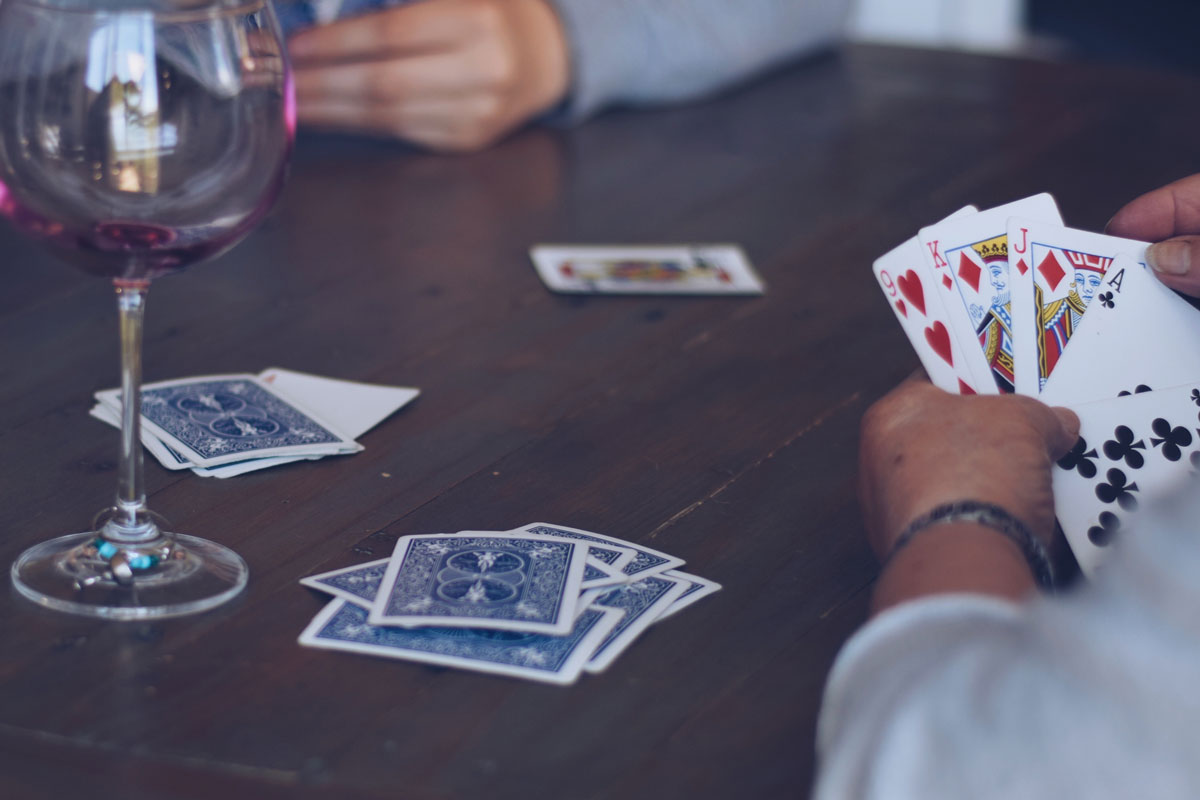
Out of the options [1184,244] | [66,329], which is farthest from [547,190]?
[1184,244]

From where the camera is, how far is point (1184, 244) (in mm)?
1227

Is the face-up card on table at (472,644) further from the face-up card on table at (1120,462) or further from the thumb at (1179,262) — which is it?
the thumb at (1179,262)

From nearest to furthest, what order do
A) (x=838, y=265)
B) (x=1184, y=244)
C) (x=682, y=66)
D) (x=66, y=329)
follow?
(x=1184, y=244) → (x=66, y=329) → (x=838, y=265) → (x=682, y=66)

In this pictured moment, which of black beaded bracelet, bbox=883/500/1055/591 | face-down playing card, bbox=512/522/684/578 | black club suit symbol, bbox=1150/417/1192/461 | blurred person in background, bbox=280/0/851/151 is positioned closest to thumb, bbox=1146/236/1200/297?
black club suit symbol, bbox=1150/417/1192/461

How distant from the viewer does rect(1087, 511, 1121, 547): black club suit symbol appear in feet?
3.73

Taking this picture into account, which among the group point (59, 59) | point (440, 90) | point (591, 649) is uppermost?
point (59, 59)

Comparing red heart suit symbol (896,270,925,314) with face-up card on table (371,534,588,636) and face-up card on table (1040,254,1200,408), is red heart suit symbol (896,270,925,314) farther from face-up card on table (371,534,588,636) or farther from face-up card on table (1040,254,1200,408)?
face-up card on table (371,534,588,636)

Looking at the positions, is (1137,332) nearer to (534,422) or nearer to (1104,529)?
(1104,529)

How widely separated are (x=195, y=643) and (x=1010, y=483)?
58 centimetres

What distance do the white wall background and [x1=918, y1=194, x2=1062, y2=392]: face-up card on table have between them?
11.6 ft

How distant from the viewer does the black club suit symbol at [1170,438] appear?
3.96 feet

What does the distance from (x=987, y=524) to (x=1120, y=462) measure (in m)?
0.26

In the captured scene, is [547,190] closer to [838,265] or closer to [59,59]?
[838,265]

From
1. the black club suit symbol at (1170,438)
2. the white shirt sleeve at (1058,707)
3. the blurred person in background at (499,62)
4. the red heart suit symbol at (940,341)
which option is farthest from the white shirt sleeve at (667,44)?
the white shirt sleeve at (1058,707)
